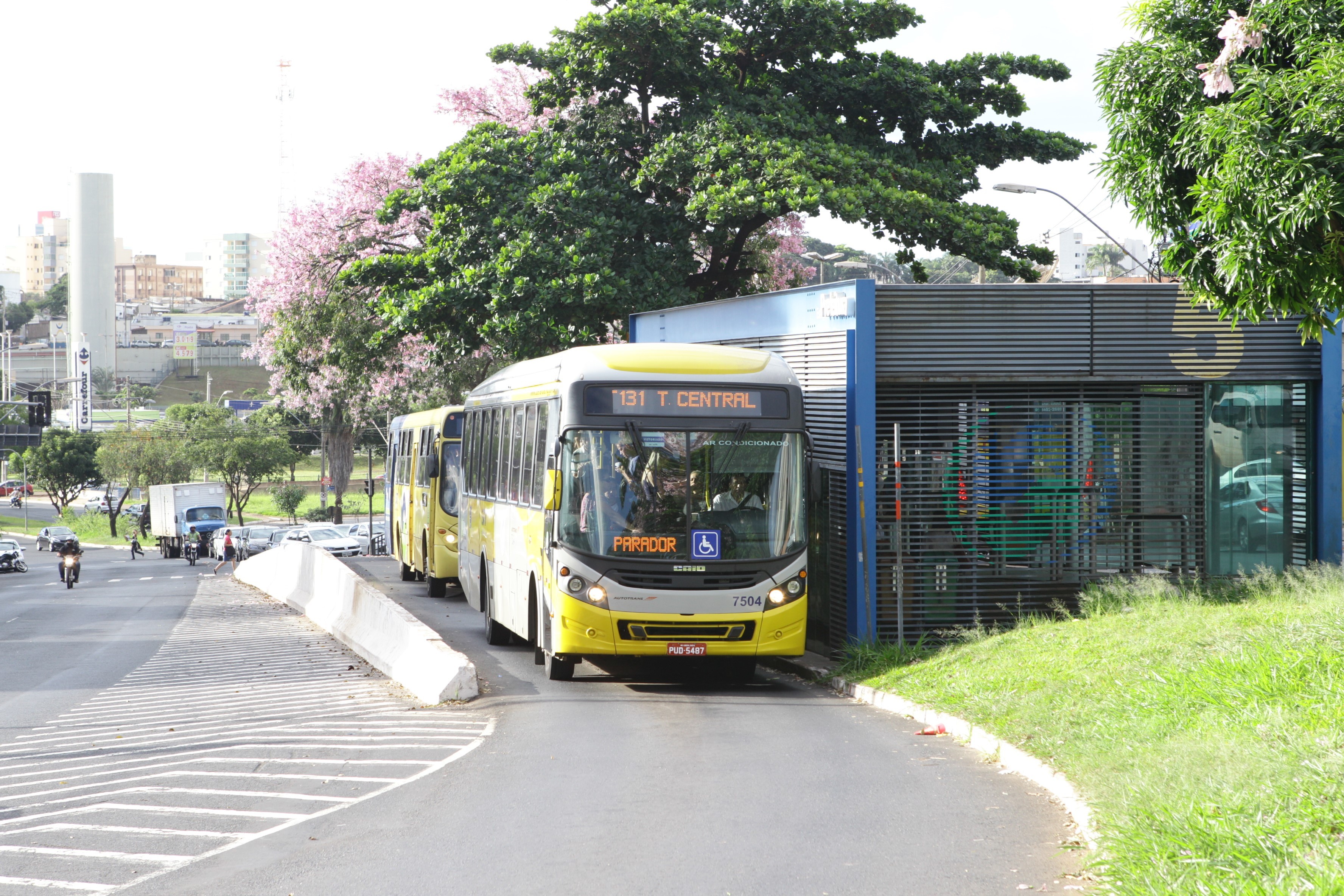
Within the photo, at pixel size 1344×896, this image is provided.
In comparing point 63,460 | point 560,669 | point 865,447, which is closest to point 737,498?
point 865,447

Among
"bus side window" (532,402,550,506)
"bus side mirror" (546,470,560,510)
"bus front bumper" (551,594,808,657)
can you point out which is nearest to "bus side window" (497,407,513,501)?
"bus side window" (532,402,550,506)

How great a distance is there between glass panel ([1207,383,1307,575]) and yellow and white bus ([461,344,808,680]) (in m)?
5.24

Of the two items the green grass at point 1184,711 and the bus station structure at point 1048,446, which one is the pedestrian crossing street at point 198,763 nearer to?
the green grass at point 1184,711

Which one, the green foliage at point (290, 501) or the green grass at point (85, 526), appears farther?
the green grass at point (85, 526)

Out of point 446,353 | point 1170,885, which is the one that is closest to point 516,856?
point 1170,885

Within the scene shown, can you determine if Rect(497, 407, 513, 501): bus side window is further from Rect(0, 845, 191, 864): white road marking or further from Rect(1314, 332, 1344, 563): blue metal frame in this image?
Rect(1314, 332, 1344, 563): blue metal frame

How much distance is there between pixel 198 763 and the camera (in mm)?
10195

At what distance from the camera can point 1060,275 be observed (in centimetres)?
5766

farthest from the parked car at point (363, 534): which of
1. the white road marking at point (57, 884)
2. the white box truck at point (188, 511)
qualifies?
the white road marking at point (57, 884)

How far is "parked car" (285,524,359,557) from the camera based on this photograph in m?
48.3

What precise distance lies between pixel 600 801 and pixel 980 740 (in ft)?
10.7

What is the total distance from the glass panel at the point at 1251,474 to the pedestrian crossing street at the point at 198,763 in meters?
8.77

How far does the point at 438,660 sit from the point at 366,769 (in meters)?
3.87

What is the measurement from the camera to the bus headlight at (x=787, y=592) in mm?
13188
